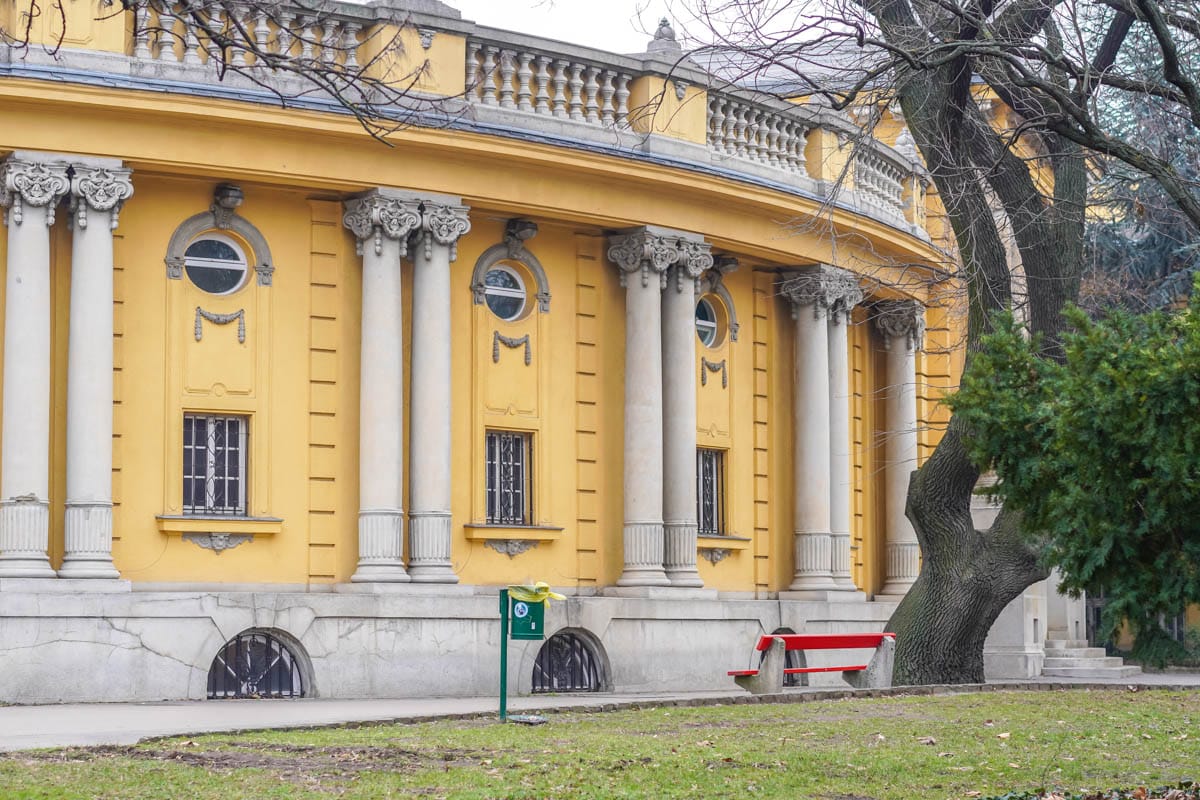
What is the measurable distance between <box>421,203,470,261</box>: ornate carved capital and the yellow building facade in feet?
0.32

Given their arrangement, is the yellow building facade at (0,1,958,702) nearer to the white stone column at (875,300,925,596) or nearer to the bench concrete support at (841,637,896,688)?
the bench concrete support at (841,637,896,688)

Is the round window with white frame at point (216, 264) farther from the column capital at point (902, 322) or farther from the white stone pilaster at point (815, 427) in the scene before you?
the column capital at point (902, 322)

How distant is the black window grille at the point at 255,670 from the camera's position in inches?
803

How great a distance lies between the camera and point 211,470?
69.5ft

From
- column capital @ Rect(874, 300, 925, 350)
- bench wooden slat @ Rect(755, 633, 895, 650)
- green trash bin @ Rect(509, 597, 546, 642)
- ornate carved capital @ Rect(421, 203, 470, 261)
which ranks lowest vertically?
bench wooden slat @ Rect(755, 633, 895, 650)

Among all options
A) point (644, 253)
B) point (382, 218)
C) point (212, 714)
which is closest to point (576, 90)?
point (644, 253)

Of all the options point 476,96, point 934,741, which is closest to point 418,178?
point 476,96

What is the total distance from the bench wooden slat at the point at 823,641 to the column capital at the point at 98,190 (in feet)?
26.7

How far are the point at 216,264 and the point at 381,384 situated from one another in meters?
2.27

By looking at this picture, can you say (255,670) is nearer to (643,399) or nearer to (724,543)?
(643,399)

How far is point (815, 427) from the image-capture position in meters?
26.5

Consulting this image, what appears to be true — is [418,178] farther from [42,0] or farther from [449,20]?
[42,0]

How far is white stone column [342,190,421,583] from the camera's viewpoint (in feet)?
70.0

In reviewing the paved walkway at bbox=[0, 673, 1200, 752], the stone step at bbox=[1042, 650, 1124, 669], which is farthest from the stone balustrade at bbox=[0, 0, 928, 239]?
the stone step at bbox=[1042, 650, 1124, 669]
